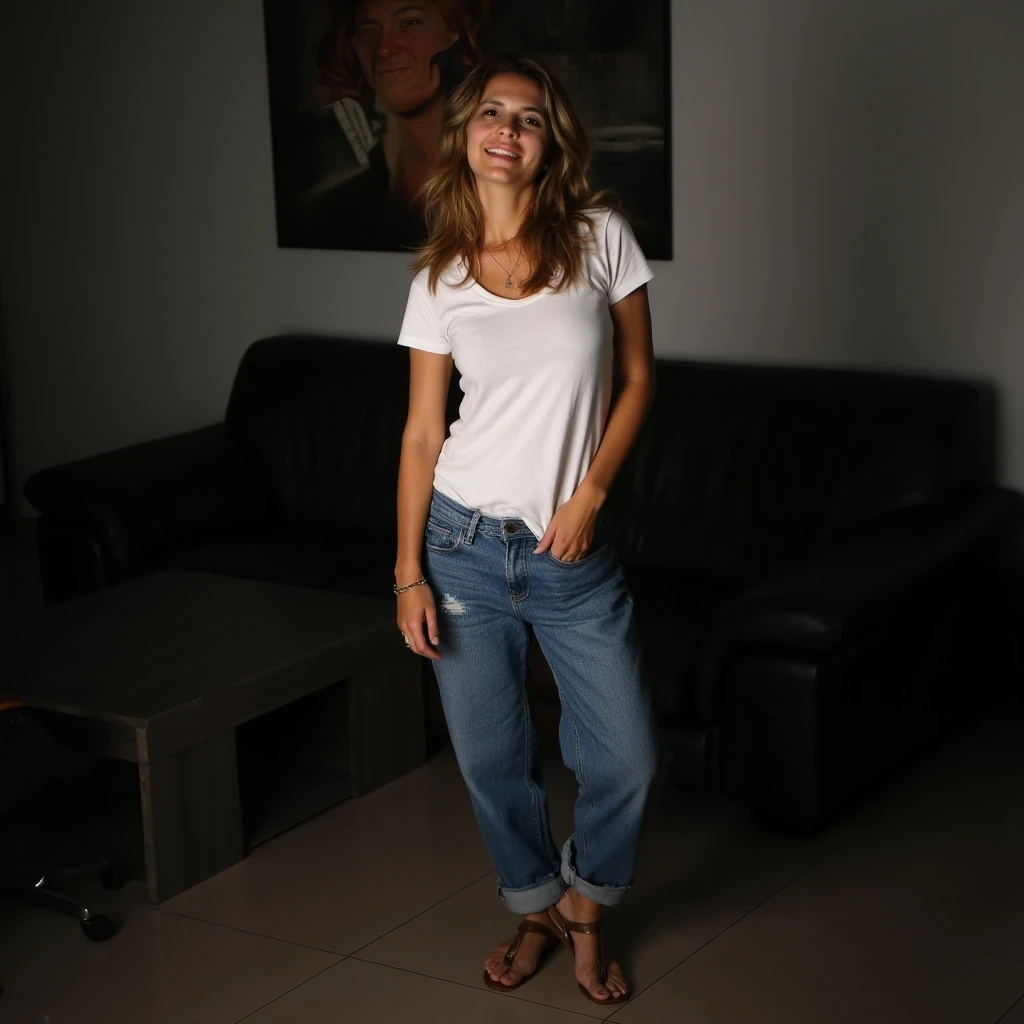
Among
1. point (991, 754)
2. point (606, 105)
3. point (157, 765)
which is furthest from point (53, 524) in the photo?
point (991, 754)

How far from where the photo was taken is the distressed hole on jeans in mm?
2486

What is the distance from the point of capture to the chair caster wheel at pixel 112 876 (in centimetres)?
315

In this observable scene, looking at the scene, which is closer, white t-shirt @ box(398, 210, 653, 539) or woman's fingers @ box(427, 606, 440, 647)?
white t-shirt @ box(398, 210, 653, 539)

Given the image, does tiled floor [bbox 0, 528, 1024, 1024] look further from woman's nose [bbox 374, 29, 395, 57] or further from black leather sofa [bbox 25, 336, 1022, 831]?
woman's nose [bbox 374, 29, 395, 57]

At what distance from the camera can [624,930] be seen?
293 cm

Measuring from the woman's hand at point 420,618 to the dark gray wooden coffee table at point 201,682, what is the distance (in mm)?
777

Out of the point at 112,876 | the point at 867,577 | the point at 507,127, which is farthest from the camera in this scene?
the point at 867,577

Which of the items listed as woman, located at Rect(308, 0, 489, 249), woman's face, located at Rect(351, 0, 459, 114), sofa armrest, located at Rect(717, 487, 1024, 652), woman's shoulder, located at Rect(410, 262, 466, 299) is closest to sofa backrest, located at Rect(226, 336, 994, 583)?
sofa armrest, located at Rect(717, 487, 1024, 652)

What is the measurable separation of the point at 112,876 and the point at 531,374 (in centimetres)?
150

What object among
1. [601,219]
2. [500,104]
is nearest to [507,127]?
[500,104]

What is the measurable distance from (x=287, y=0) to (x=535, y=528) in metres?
3.02

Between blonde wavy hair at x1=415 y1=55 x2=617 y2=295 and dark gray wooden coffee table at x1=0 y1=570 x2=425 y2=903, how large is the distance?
116cm

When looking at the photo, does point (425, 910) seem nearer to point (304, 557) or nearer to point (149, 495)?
point (304, 557)

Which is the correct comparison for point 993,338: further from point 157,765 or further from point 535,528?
point 157,765
